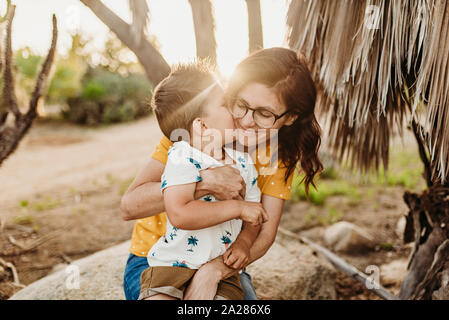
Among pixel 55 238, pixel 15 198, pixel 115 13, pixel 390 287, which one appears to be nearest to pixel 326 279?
pixel 390 287

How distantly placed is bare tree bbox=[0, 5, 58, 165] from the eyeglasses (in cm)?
164

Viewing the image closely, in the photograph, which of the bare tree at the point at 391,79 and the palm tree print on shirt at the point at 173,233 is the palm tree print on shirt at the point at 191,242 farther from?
the bare tree at the point at 391,79

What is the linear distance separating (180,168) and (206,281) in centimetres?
43

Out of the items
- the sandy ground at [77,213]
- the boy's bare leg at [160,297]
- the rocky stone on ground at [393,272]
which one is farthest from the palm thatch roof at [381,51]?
the sandy ground at [77,213]

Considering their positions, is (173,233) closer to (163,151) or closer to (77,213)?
(163,151)

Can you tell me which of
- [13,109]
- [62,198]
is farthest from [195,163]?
[62,198]

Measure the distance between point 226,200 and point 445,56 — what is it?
3.79 ft

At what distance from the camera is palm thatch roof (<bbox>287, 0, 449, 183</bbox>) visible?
174 cm

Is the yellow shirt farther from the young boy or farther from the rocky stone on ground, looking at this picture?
the rocky stone on ground

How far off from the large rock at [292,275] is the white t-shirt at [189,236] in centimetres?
96

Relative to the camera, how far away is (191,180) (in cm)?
145

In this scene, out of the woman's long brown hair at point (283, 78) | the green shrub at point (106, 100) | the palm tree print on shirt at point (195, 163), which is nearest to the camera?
the palm tree print on shirt at point (195, 163)

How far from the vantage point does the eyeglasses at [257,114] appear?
5.37 ft

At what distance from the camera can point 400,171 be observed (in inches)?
231
